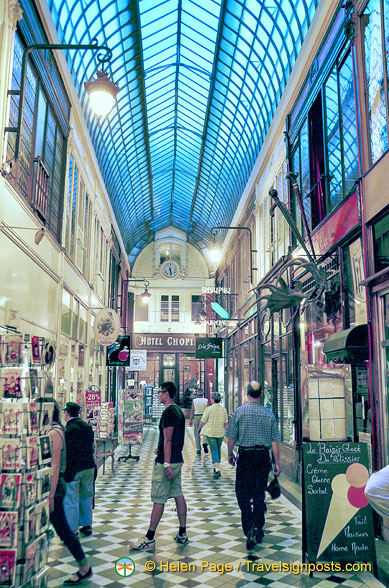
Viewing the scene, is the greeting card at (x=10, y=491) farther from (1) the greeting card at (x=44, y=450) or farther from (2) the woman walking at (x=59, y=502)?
(2) the woman walking at (x=59, y=502)

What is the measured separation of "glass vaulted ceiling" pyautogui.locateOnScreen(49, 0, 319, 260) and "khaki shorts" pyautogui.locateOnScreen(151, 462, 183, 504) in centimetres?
497

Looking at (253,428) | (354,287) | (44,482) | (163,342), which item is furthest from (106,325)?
(163,342)

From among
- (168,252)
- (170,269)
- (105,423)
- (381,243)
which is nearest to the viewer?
(381,243)

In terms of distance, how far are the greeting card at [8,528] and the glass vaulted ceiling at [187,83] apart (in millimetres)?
5504

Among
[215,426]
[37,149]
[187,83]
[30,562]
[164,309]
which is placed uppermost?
[187,83]

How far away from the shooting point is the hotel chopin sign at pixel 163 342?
94.1 feet

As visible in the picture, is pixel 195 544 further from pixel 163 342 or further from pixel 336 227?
pixel 163 342

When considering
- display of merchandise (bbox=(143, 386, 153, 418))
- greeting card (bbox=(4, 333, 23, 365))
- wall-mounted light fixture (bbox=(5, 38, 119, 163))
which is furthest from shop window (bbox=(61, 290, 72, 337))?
display of merchandise (bbox=(143, 386, 153, 418))

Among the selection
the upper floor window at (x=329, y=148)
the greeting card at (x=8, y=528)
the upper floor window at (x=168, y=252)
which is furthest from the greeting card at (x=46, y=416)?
the upper floor window at (x=168, y=252)

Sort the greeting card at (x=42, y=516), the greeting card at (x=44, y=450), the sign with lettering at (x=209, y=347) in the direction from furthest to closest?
the sign with lettering at (x=209, y=347)
the greeting card at (x=44, y=450)
the greeting card at (x=42, y=516)

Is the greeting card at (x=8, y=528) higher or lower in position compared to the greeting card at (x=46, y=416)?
lower

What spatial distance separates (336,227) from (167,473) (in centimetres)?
438

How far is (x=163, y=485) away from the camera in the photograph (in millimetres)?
5590

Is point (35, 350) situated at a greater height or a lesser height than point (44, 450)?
greater
